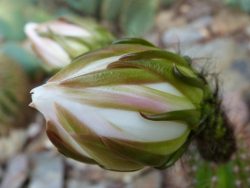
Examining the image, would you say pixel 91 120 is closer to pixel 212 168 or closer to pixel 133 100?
pixel 133 100

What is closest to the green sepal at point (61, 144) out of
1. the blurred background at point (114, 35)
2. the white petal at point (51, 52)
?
the white petal at point (51, 52)

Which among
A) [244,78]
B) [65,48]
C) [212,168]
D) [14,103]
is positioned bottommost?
[14,103]

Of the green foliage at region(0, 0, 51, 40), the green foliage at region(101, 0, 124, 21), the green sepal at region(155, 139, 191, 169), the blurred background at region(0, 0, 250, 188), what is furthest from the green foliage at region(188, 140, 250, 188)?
the green foliage at region(101, 0, 124, 21)

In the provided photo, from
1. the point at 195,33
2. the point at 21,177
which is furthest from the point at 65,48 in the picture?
the point at 195,33

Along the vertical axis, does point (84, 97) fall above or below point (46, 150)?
above

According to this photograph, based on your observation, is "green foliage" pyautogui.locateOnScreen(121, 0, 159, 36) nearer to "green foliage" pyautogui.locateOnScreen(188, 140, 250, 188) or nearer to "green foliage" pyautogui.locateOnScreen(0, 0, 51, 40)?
"green foliage" pyautogui.locateOnScreen(0, 0, 51, 40)

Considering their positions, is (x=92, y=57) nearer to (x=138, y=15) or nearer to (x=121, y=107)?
(x=121, y=107)

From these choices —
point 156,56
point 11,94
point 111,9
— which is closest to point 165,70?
point 156,56
